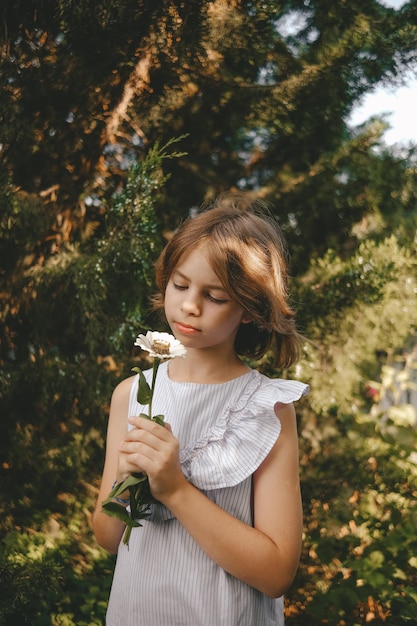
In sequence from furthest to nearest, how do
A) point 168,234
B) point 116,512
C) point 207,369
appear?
point 168,234
point 207,369
point 116,512

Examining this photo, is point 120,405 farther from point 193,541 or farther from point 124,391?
point 193,541

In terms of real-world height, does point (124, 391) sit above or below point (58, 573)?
above

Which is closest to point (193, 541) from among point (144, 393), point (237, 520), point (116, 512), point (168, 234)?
point (237, 520)

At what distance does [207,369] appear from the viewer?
1390 mm

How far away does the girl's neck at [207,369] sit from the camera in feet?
4.52

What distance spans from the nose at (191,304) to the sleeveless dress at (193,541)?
21 cm

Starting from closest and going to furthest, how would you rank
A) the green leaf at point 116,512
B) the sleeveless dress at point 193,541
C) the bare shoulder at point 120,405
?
the green leaf at point 116,512 → the sleeveless dress at point 193,541 → the bare shoulder at point 120,405

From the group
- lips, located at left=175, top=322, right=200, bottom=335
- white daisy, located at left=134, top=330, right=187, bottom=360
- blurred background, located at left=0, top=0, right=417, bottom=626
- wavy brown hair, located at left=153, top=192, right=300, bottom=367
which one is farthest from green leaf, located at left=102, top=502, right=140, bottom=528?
blurred background, located at left=0, top=0, right=417, bottom=626

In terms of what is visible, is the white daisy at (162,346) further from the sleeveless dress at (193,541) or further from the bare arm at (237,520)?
the sleeveless dress at (193,541)

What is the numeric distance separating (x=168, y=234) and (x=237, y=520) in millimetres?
1675

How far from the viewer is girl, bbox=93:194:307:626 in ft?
3.71

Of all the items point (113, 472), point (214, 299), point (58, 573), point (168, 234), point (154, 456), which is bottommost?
point (58, 573)

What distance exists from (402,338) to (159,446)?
1.89 m

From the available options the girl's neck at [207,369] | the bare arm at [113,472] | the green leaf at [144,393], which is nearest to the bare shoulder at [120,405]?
the bare arm at [113,472]
